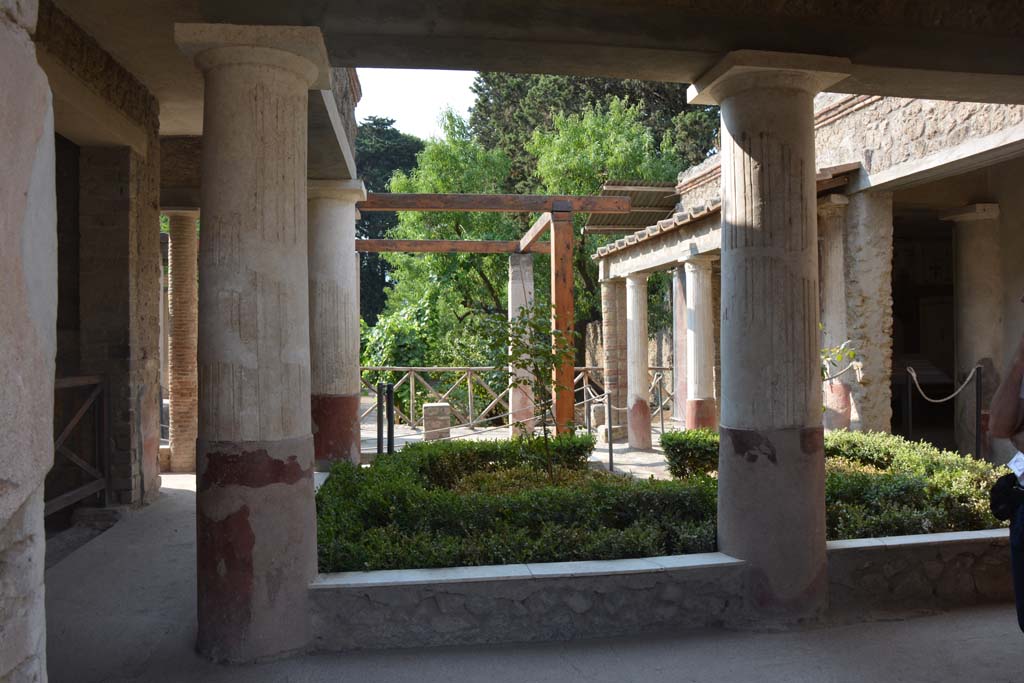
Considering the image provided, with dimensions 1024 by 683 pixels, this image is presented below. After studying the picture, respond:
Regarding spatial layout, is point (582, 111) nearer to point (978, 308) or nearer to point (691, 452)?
point (978, 308)

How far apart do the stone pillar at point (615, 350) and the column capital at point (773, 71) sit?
10039 mm

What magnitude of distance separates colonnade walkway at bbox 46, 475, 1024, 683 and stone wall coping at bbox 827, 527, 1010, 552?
391mm

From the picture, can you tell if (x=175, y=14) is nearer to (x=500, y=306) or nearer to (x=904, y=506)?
(x=904, y=506)

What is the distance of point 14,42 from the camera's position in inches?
46.1

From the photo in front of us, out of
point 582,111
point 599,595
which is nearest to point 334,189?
point 599,595

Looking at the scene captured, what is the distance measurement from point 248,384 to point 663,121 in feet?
71.8

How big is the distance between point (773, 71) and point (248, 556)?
375 centimetres

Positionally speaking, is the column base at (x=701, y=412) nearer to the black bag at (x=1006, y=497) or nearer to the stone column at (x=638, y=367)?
the stone column at (x=638, y=367)

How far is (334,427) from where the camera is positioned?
301 inches

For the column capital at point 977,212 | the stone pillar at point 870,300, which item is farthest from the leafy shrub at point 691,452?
the column capital at point 977,212

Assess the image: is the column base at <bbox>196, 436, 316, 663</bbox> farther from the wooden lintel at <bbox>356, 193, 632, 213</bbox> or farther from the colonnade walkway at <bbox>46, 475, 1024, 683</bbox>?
the wooden lintel at <bbox>356, 193, 632, 213</bbox>

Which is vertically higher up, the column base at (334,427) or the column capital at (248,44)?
the column capital at (248,44)

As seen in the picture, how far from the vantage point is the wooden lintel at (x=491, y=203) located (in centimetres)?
992

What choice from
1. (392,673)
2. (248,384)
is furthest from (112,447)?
(392,673)
